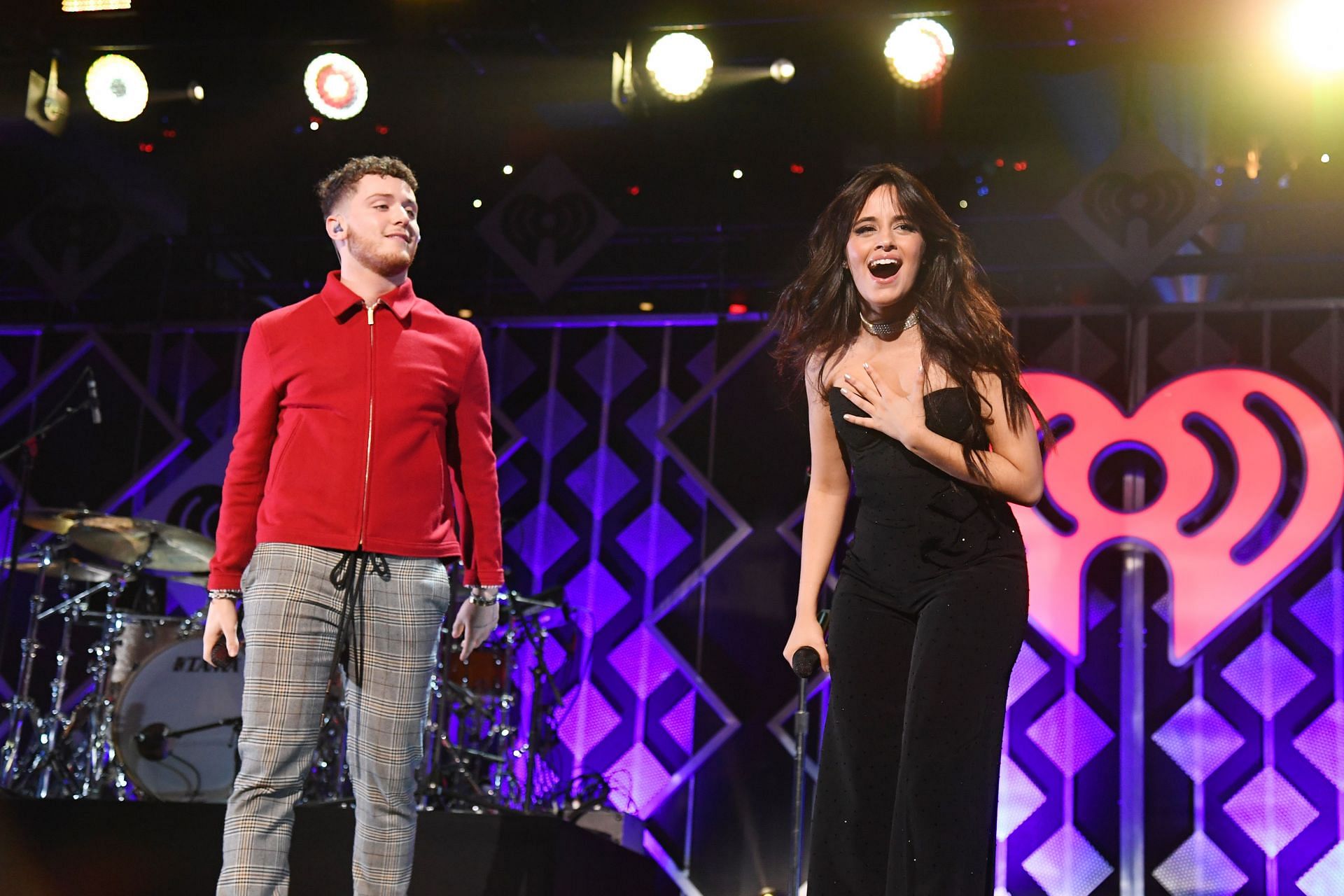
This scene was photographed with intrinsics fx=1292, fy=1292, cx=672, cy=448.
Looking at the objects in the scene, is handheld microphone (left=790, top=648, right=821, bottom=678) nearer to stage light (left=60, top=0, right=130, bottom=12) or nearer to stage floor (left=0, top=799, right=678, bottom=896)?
stage floor (left=0, top=799, right=678, bottom=896)

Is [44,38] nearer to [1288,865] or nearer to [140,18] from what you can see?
[140,18]

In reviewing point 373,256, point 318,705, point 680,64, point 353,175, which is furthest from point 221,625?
point 680,64

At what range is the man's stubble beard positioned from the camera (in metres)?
2.77

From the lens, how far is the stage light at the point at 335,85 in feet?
17.7

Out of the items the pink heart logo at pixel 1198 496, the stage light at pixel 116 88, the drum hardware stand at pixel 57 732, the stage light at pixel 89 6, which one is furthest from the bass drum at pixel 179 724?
the pink heart logo at pixel 1198 496

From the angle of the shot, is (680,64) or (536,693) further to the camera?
(536,693)

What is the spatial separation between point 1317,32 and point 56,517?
16.6 feet

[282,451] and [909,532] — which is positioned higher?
[282,451]

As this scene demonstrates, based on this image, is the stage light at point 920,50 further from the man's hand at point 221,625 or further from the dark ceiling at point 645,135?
the man's hand at point 221,625

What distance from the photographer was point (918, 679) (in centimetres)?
203

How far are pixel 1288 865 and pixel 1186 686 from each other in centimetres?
75

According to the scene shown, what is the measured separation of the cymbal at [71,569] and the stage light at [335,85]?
7.05 ft

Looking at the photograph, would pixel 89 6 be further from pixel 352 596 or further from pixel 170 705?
pixel 352 596

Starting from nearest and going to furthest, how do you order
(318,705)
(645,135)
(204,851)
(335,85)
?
(318,705) < (204,851) < (335,85) < (645,135)
